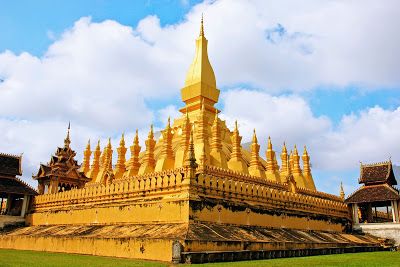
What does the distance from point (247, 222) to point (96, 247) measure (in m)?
6.98

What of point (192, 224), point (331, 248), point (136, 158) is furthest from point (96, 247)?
point (136, 158)

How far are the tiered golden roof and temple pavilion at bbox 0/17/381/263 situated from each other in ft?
0.38

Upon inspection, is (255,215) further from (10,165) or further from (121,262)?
(10,165)

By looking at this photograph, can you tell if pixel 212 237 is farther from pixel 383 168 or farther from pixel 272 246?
pixel 383 168

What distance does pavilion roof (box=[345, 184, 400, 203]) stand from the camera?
2537cm

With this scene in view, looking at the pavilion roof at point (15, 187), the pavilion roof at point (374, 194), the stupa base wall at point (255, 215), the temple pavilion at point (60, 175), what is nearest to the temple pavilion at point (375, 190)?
the pavilion roof at point (374, 194)

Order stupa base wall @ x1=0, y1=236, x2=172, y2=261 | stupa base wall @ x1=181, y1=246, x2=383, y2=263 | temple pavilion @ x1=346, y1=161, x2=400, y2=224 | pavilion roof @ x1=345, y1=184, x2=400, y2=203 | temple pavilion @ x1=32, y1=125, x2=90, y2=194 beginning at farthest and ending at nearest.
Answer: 1. temple pavilion @ x1=32, y1=125, x2=90, y2=194
2. temple pavilion @ x1=346, y1=161, x2=400, y2=224
3. pavilion roof @ x1=345, y1=184, x2=400, y2=203
4. stupa base wall @ x1=0, y1=236, x2=172, y2=261
5. stupa base wall @ x1=181, y1=246, x2=383, y2=263

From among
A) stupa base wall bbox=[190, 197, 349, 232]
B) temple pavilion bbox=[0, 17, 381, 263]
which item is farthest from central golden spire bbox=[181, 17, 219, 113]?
stupa base wall bbox=[190, 197, 349, 232]

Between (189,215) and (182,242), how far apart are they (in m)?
2.65

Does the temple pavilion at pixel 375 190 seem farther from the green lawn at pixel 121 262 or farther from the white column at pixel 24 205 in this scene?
the white column at pixel 24 205

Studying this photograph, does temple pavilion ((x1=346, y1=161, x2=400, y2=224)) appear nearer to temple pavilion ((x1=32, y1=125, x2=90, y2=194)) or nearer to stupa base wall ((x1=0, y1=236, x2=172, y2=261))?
stupa base wall ((x1=0, y1=236, x2=172, y2=261))

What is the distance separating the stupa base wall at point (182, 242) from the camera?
12.5 metres

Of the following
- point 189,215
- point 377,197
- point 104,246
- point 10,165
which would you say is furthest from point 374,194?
point 10,165

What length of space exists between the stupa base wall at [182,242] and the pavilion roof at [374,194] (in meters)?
5.44
